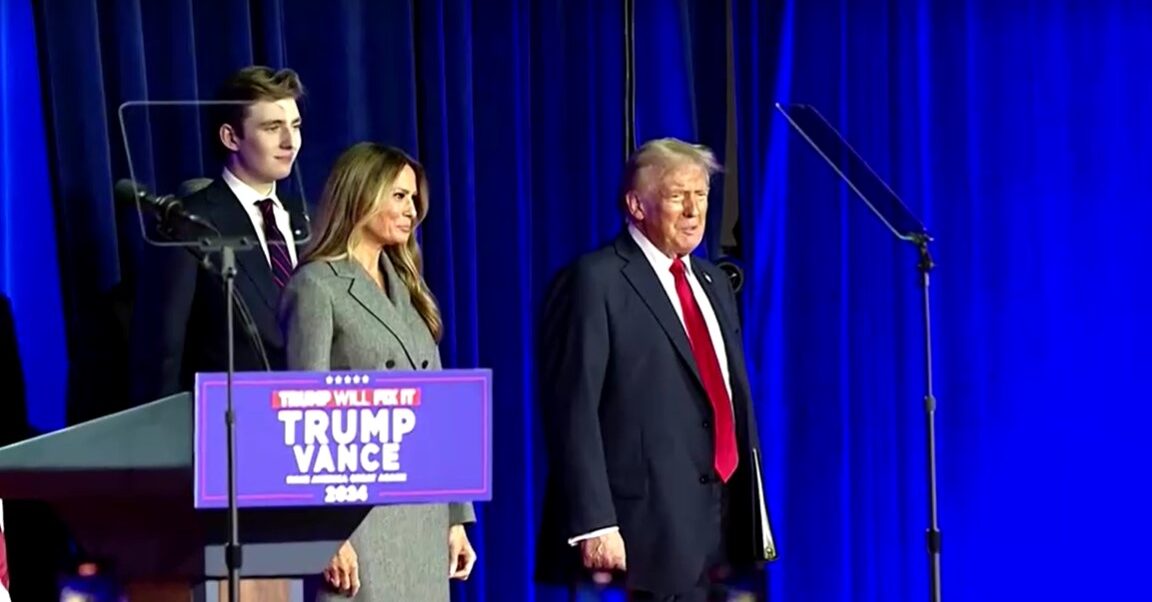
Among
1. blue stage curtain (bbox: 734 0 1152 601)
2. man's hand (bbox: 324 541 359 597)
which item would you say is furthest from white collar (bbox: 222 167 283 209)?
blue stage curtain (bbox: 734 0 1152 601)

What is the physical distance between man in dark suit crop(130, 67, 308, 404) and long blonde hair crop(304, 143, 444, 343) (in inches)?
2.3

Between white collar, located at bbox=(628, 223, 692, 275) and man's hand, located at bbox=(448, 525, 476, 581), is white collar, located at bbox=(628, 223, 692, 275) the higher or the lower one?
the higher one

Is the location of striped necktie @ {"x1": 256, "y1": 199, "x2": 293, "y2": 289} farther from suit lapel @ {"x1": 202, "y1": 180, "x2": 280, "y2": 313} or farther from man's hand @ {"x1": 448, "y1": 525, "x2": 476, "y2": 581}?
man's hand @ {"x1": 448, "y1": 525, "x2": 476, "y2": 581}

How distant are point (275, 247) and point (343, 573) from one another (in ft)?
2.27

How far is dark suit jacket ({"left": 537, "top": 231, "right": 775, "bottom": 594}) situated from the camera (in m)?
3.77

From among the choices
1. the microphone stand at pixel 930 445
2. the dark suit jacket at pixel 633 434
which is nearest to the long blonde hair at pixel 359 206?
the dark suit jacket at pixel 633 434

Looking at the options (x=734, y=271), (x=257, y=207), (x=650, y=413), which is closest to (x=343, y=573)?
(x=257, y=207)

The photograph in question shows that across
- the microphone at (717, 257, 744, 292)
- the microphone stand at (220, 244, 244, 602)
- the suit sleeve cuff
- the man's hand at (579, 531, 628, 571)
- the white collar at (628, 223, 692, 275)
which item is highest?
the white collar at (628, 223, 692, 275)

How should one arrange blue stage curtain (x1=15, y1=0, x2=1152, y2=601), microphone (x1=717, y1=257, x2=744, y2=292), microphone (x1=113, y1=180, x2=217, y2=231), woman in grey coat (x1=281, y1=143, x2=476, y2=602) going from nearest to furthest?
1. microphone (x1=113, y1=180, x2=217, y2=231)
2. woman in grey coat (x1=281, y1=143, x2=476, y2=602)
3. blue stage curtain (x1=15, y1=0, x2=1152, y2=601)
4. microphone (x1=717, y1=257, x2=744, y2=292)

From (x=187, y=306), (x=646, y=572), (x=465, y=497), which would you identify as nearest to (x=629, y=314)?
(x=646, y=572)

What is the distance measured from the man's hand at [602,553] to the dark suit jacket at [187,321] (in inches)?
28.3

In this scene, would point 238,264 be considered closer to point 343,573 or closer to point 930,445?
point 343,573

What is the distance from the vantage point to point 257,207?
11.4ft

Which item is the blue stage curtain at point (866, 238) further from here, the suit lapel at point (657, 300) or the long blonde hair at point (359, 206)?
the long blonde hair at point (359, 206)
